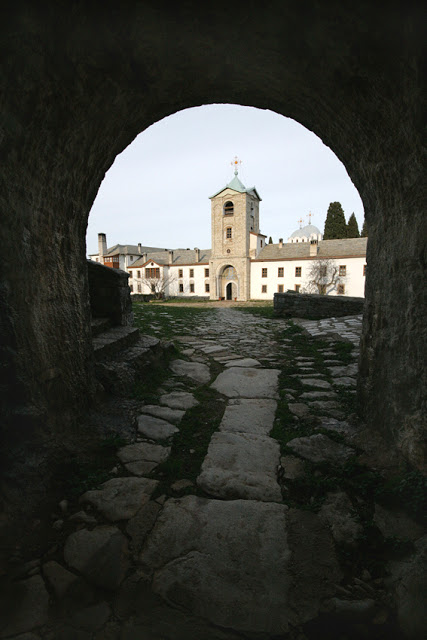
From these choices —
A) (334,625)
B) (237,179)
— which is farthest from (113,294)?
(237,179)

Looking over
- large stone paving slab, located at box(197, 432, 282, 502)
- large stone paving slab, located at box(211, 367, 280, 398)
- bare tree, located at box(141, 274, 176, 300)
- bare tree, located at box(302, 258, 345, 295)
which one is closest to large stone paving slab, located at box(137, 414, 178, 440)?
large stone paving slab, located at box(197, 432, 282, 502)

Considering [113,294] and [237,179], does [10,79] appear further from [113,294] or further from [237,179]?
[237,179]

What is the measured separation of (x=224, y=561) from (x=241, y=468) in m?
0.75

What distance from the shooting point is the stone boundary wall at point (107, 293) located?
4.88 m

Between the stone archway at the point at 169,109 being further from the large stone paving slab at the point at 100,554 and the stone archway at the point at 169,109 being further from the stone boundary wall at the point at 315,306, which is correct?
the stone boundary wall at the point at 315,306

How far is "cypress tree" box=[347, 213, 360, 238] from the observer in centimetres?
4431

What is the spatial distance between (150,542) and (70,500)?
0.64m

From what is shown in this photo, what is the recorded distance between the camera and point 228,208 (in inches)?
1474

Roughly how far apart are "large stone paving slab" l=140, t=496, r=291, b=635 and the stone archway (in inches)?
41.3

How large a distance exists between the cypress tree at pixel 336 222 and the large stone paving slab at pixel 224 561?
48052mm

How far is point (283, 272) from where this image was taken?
37531mm

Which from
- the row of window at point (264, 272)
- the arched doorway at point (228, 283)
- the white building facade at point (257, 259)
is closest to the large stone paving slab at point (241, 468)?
the row of window at point (264, 272)

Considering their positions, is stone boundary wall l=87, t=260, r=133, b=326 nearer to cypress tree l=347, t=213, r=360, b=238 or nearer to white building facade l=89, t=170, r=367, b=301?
white building facade l=89, t=170, r=367, b=301

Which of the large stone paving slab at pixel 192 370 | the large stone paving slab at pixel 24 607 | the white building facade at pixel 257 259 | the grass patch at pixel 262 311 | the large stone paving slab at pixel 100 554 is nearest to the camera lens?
the large stone paving slab at pixel 24 607
